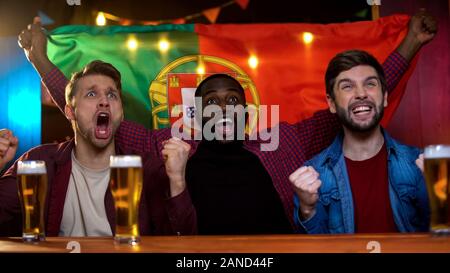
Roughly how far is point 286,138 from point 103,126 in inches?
35.1

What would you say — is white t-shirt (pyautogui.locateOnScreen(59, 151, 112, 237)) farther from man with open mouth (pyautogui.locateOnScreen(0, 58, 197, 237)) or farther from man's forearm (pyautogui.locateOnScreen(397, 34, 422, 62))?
man's forearm (pyautogui.locateOnScreen(397, 34, 422, 62))

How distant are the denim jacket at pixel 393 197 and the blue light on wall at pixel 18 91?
1.48 meters

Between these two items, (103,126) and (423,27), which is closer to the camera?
(103,126)

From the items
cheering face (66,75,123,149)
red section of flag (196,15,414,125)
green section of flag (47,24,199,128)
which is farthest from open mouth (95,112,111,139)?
red section of flag (196,15,414,125)

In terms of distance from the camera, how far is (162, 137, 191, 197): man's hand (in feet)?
6.97

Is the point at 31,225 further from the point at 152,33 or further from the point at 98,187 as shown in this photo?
the point at 152,33

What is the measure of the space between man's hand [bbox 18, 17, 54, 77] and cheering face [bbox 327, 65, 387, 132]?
137 centimetres

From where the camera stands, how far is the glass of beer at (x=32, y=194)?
1.69 m

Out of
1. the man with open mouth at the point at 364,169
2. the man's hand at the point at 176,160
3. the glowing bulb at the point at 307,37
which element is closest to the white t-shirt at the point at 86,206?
the man's hand at the point at 176,160

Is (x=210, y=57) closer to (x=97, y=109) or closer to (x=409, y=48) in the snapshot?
(x=97, y=109)

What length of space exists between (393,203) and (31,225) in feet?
4.81

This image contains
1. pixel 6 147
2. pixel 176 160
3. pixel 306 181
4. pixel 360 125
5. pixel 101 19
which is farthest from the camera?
pixel 101 19

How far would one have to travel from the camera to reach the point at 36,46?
2.95 m

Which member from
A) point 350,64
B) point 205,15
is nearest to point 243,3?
point 205,15
